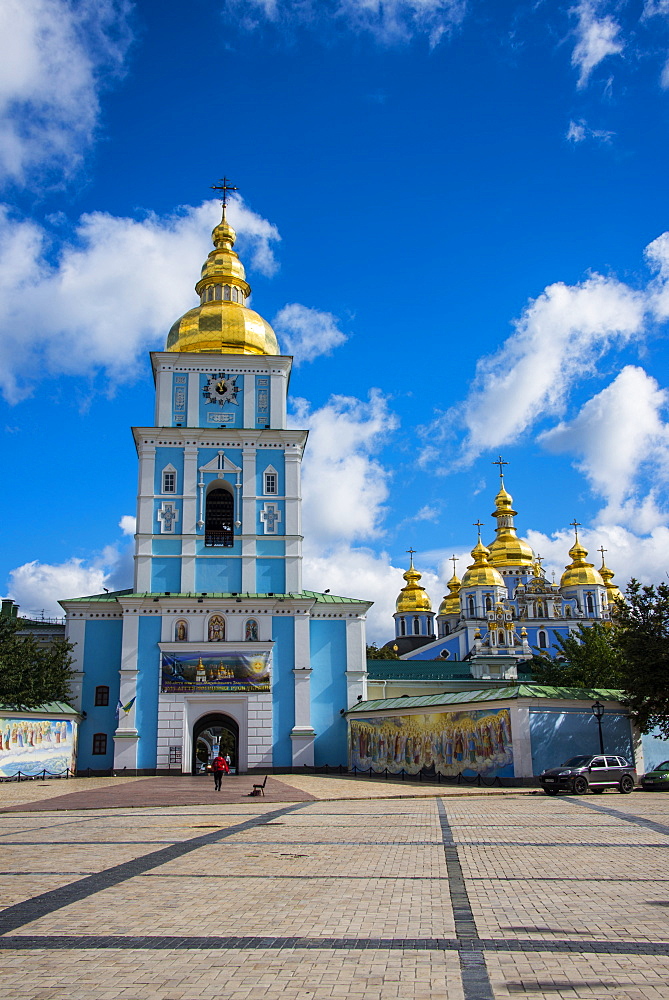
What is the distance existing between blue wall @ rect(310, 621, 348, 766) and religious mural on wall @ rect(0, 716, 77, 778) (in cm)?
935

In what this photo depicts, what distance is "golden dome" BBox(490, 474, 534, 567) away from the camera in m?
76.2

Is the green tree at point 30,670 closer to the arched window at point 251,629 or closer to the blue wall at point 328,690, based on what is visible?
the arched window at point 251,629

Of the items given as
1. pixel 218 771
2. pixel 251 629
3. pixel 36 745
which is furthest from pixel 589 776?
pixel 36 745

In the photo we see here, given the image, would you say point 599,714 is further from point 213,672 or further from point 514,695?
point 213,672

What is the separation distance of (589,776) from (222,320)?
2553 centimetres

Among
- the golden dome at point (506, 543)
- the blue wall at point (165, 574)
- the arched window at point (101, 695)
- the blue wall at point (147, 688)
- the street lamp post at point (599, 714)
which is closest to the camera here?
the street lamp post at point (599, 714)

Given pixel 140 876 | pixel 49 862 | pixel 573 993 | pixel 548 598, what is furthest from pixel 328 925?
pixel 548 598

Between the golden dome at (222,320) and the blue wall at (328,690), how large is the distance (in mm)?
12899

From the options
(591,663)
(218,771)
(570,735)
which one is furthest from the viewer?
(591,663)

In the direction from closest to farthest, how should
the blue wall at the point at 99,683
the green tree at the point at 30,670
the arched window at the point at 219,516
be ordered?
the green tree at the point at 30,670 → the blue wall at the point at 99,683 → the arched window at the point at 219,516

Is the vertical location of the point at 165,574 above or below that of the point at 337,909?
above

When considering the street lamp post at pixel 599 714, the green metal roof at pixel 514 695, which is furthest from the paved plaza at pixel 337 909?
the street lamp post at pixel 599 714

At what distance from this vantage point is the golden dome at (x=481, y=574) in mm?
70688

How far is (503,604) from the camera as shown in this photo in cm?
6869
